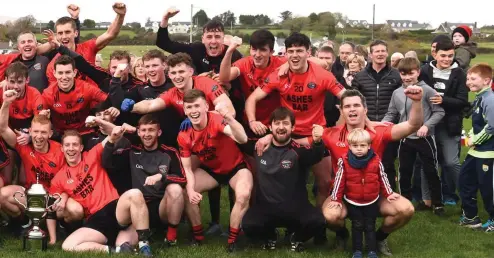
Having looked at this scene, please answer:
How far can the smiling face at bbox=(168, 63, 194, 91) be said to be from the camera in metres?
6.95

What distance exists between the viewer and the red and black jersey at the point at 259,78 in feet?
24.9

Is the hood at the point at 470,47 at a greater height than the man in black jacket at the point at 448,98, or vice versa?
the hood at the point at 470,47

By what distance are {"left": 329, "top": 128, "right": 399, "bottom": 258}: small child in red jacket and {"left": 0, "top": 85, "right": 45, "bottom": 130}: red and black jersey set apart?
12.5 feet

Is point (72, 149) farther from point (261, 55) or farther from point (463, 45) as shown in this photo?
point (463, 45)

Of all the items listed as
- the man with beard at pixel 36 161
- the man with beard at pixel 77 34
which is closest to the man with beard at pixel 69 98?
the man with beard at pixel 36 161

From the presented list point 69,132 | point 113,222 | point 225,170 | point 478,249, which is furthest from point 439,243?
point 69,132

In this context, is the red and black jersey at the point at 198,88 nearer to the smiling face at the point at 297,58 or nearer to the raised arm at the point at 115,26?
the smiling face at the point at 297,58

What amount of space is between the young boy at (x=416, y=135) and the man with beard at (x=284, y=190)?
2040 mm

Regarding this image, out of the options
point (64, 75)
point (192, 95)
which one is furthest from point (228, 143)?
point (64, 75)

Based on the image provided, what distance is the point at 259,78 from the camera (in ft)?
25.0

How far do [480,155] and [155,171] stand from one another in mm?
4047

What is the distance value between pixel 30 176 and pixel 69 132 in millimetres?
813

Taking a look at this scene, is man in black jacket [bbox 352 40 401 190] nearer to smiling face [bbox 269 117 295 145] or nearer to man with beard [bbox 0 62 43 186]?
smiling face [bbox 269 117 295 145]

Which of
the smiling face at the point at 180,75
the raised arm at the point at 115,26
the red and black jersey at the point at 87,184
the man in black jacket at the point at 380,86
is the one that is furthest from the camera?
the raised arm at the point at 115,26
